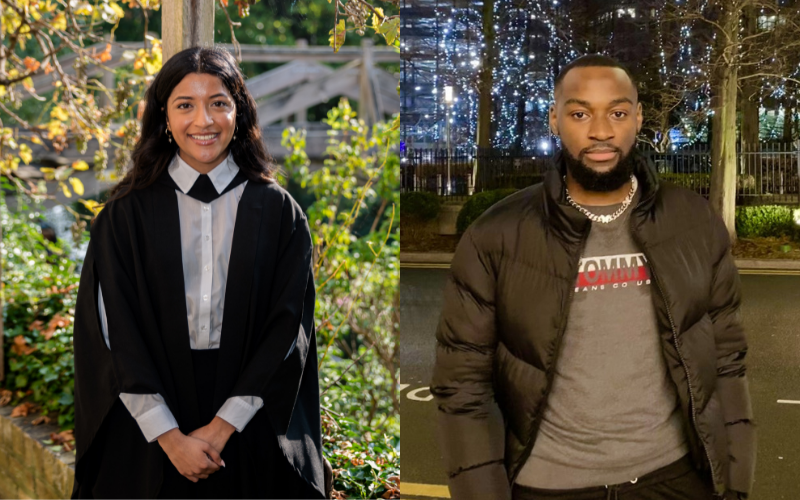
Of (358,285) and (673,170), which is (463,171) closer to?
(673,170)

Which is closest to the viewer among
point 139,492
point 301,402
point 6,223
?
point 139,492

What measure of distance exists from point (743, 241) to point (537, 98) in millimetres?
624

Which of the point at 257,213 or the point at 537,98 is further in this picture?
the point at 257,213

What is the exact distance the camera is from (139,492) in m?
2.53

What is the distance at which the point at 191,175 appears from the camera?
260 cm

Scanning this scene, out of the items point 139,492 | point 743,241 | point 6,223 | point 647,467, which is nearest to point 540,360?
point 647,467

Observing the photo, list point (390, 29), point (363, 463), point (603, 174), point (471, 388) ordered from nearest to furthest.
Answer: point (603, 174), point (471, 388), point (390, 29), point (363, 463)

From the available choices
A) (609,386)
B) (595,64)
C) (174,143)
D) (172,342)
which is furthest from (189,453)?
(595,64)

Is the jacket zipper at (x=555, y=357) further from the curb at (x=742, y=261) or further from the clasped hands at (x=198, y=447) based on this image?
the clasped hands at (x=198, y=447)

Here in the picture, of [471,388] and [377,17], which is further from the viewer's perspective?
[377,17]

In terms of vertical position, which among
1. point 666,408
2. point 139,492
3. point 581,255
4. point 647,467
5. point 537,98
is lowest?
point 139,492

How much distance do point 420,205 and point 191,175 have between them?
0.67 m

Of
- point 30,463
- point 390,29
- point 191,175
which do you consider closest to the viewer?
point 191,175

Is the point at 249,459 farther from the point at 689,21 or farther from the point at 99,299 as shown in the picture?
the point at 689,21
